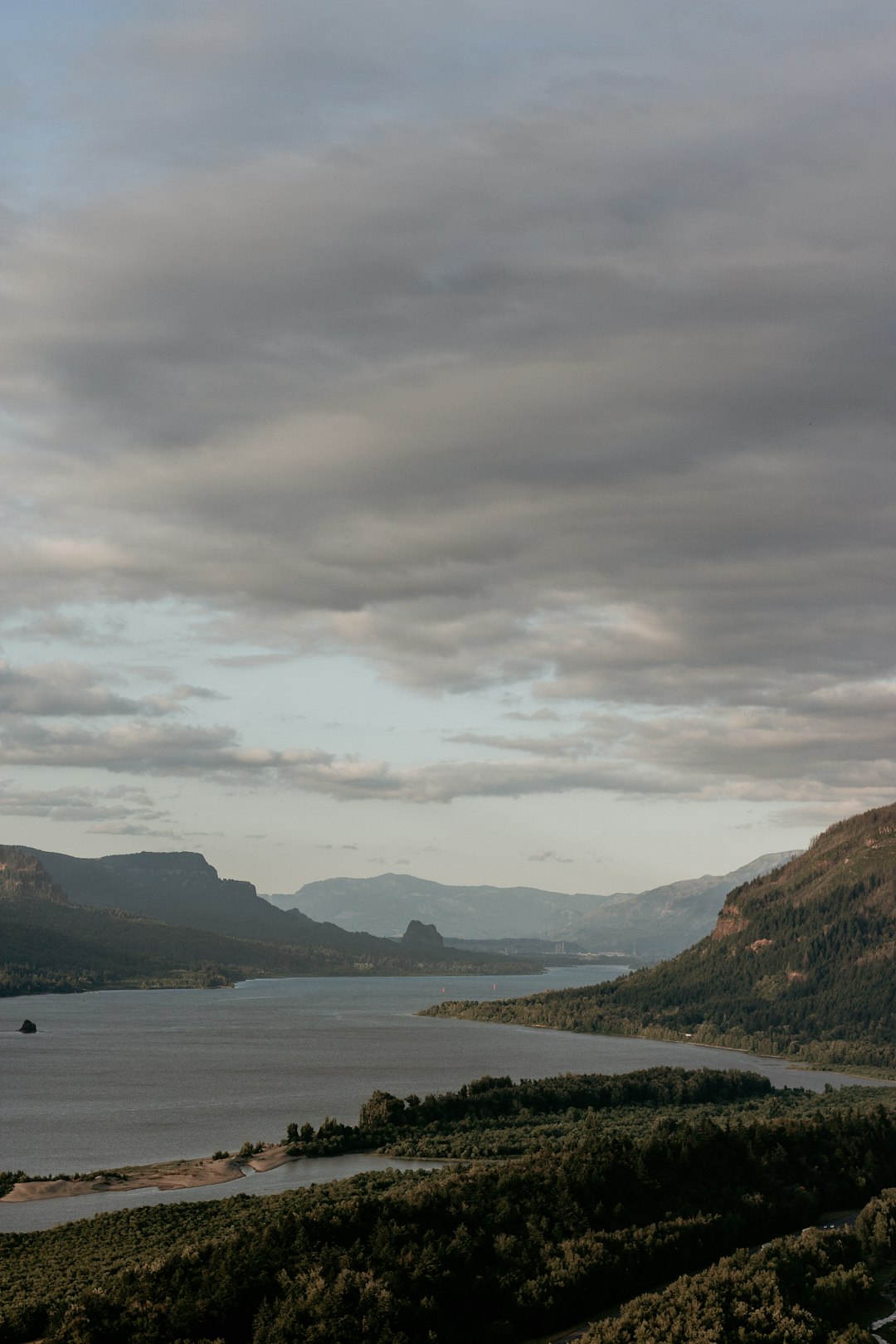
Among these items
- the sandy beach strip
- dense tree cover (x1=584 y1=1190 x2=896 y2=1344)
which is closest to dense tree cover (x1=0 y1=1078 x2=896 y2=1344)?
dense tree cover (x1=584 y1=1190 x2=896 y2=1344)

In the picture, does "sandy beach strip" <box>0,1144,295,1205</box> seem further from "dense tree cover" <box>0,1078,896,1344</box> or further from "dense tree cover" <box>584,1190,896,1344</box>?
"dense tree cover" <box>584,1190,896,1344</box>

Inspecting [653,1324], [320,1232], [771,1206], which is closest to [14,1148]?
[320,1232]

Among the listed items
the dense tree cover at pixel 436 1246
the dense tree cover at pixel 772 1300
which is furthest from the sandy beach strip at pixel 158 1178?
the dense tree cover at pixel 772 1300

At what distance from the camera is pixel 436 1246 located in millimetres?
77312

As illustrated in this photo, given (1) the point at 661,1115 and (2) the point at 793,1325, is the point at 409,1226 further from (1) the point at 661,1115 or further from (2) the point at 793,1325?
(1) the point at 661,1115

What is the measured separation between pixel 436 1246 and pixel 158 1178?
48791mm

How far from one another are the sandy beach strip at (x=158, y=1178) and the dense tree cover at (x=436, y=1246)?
13.5 meters

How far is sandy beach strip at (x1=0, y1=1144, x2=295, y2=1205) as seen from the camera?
4370 inches

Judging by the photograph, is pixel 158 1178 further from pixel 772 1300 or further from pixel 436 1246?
pixel 772 1300

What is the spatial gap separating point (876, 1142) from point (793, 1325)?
6540 cm

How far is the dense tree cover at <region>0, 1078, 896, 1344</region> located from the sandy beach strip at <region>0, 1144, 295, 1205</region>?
1351 centimetres

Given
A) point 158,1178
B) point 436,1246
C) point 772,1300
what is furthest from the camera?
point 158,1178

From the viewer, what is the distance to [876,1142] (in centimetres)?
12425

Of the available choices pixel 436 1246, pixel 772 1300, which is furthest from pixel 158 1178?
pixel 772 1300
